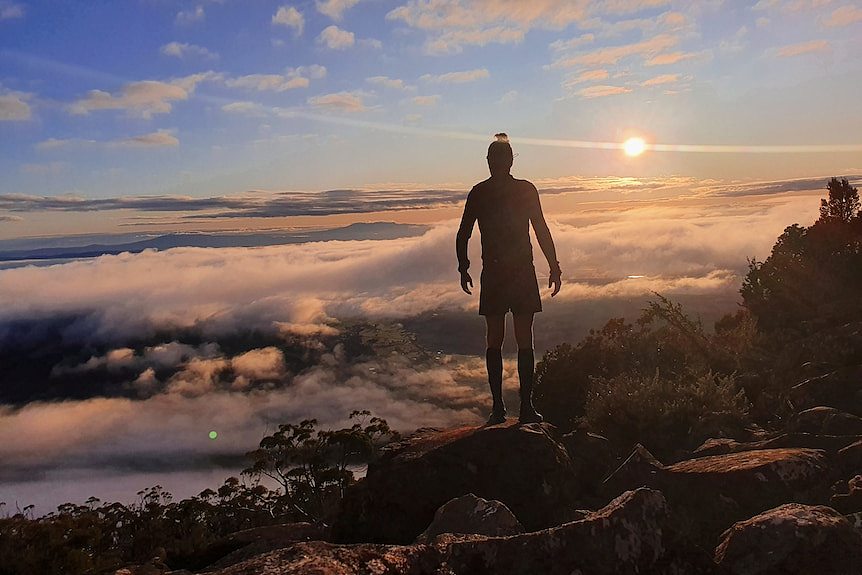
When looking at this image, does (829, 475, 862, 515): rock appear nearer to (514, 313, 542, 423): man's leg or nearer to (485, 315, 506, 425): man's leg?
(514, 313, 542, 423): man's leg

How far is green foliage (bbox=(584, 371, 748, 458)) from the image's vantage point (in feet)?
→ 22.0

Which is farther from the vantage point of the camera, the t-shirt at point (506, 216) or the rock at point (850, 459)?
the t-shirt at point (506, 216)

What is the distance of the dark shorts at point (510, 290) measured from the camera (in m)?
6.41

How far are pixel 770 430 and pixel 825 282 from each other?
849 centimetres

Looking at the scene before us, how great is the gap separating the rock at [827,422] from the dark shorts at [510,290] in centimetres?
288

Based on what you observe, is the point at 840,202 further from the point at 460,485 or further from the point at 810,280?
the point at 460,485

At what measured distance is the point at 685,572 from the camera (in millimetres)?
2998

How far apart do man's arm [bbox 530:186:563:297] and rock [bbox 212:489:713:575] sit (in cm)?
366

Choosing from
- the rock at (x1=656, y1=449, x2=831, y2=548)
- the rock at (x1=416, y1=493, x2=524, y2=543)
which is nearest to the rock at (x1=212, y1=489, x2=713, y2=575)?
the rock at (x1=416, y1=493, x2=524, y2=543)

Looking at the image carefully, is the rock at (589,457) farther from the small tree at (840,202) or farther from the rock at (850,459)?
the small tree at (840,202)

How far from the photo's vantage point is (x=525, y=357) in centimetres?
651

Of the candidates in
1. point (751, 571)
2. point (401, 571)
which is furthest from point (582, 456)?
point (401, 571)

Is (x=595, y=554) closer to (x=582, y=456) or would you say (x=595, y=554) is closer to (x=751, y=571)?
(x=751, y=571)

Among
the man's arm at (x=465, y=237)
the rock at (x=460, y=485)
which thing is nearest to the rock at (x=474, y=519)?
the rock at (x=460, y=485)
